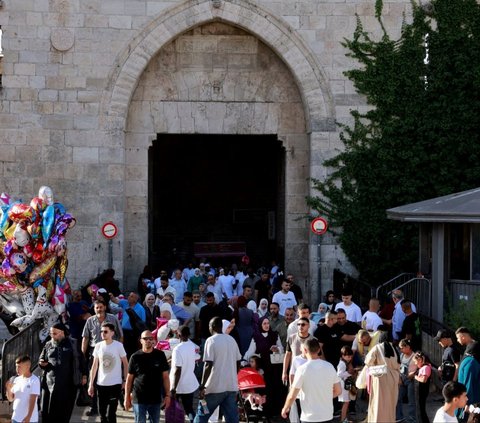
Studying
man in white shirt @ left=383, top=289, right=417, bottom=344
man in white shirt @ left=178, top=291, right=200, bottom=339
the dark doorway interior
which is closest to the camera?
man in white shirt @ left=383, top=289, right=417, bottom=344

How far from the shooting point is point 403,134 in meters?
25.6

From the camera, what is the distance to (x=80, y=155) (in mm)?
25531

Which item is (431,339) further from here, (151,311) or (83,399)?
(83,399)

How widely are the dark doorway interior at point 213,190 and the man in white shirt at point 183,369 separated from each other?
2214cm

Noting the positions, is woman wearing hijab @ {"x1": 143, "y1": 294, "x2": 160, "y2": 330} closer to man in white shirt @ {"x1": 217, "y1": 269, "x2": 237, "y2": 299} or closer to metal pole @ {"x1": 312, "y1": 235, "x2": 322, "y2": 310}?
man in white shirt @ {"x1": 217, "y1": 269, "x2": 237, "y2": 299}

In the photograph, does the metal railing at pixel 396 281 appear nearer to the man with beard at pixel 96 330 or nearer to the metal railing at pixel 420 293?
the metal railing at pixel 420 293

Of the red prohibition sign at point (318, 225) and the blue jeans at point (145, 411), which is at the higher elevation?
the red prohibition sign at point (318, 225)

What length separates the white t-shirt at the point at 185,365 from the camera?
1376cm

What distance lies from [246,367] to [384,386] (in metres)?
2.99

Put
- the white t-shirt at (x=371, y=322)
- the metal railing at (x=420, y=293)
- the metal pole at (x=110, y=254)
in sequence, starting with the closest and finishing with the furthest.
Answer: the white t-shirt at (x=371, y=322), the metal railing at (x=420, y=293), the metal pole at (x=110, y=254)

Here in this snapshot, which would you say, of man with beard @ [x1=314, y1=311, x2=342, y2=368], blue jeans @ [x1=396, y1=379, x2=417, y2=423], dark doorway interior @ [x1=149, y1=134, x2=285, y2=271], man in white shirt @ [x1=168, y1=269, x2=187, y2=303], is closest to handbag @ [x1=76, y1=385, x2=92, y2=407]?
man with beard @ [x1=314, y1=311, x2=342, y2=368]

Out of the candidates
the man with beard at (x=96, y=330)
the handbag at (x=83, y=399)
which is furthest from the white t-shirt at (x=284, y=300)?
the man with beard at (x=96, y=330)

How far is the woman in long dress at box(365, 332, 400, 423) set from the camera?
41.1 feet

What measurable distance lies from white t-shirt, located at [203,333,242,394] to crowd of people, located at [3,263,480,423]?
0.5 inches
